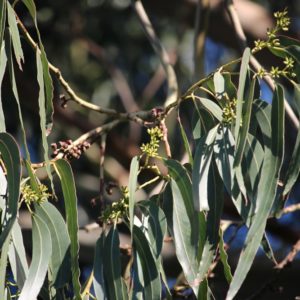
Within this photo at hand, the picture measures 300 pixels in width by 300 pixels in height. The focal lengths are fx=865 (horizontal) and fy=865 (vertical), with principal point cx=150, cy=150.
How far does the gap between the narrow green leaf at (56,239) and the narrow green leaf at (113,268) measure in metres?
0.07

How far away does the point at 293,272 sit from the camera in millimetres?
2932

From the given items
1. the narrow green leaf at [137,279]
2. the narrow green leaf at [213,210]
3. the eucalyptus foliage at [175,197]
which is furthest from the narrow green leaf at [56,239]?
the narrow green leaf at [213,210]

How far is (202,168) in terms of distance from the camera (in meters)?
1.48

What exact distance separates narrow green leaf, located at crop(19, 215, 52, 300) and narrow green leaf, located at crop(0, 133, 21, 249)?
0.07 metres

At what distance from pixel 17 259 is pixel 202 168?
1.17 ft

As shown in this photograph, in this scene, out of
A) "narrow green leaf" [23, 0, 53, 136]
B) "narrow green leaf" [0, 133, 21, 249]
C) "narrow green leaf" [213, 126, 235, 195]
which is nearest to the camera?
"narrow green leaf" [0, 133, 21, 249]

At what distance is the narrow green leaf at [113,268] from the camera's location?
4.94 ft

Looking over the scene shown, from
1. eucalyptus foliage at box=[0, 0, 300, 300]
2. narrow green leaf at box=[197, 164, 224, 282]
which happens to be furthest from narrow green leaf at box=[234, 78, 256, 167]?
narrow green leaf at box=[197, 164, 224, 282]

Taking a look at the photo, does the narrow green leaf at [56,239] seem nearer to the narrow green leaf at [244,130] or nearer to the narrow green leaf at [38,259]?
the narrow green leaf at [38,259]

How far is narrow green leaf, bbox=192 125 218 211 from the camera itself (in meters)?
1.43

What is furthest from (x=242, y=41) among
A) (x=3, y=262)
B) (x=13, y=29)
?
(x=3, y=262)

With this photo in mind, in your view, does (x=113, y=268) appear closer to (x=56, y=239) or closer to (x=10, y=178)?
(x=56, y=239)

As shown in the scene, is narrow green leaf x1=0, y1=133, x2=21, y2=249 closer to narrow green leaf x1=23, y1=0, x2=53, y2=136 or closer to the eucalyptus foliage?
the eucalyptus foliage

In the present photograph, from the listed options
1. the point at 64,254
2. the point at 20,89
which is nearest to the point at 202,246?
the point at 64,254
